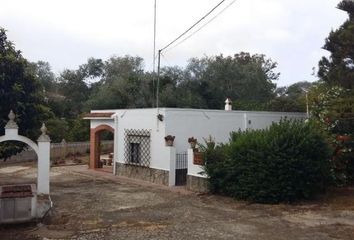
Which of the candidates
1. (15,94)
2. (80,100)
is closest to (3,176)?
(15,94)

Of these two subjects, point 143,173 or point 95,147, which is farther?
point 95,147

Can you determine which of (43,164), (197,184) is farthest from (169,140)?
(43,164)

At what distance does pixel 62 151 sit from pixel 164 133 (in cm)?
1436

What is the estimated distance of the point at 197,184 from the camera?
16.0m

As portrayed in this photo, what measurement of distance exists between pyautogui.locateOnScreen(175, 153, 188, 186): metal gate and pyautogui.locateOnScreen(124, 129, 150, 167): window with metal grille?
5.71 ft

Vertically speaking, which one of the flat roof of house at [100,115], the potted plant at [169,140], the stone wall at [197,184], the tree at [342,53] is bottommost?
the stone wall at [197,184]

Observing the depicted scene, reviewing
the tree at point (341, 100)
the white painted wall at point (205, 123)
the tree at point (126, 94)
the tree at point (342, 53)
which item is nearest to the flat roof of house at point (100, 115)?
the white painted wall at point (205, 123)

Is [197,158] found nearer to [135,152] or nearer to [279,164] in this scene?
[279,164]

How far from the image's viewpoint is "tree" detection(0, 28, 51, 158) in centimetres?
1395

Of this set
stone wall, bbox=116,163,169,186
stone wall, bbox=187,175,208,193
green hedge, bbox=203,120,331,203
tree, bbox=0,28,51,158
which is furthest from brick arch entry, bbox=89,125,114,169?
green hedge, bbox=203,120,331,203

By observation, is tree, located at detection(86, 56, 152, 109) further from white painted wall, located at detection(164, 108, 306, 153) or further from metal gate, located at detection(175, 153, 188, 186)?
metal gate, located at detection(175, 153, 188, 186)

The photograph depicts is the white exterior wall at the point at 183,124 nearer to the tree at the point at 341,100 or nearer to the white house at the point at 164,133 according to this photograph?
the white house at the point at 164,133

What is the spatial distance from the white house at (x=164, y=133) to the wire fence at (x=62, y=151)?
9146 mm

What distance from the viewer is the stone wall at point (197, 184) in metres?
15.6
